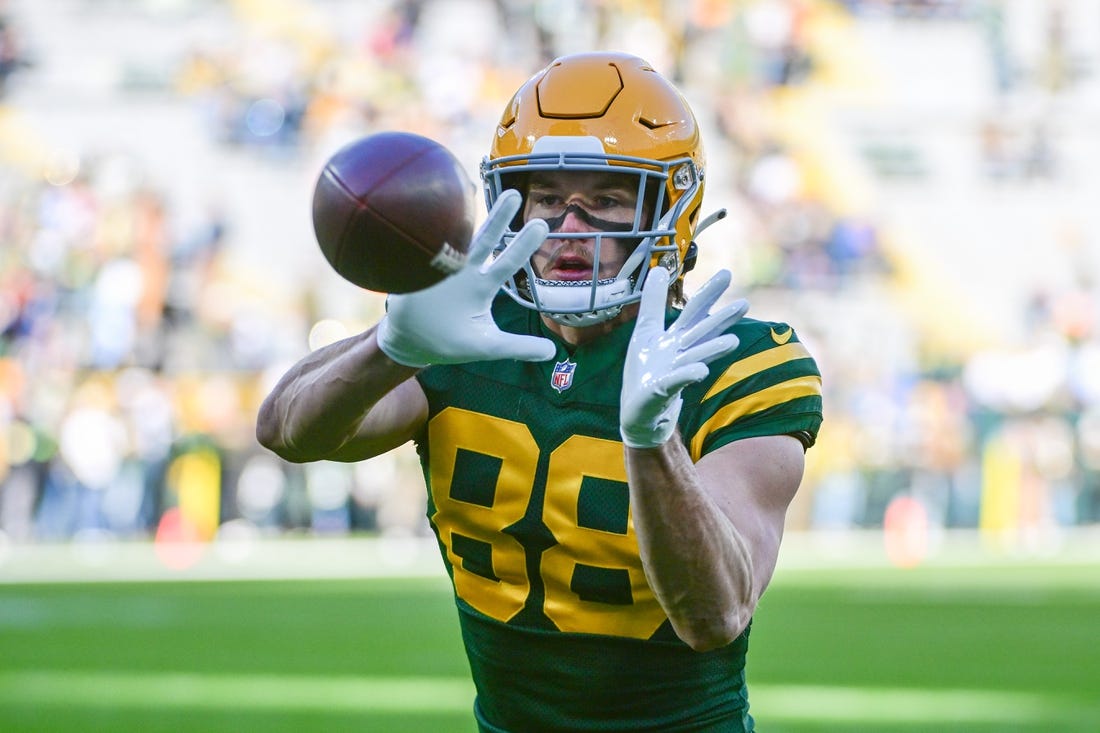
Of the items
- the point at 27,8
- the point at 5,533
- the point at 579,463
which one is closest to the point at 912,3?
the point at 27,8

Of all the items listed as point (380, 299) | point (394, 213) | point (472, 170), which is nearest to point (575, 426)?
point (394, 213)

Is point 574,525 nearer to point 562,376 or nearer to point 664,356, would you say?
point 562,376

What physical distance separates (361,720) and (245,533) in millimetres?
8191

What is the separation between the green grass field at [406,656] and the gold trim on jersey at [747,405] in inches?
118

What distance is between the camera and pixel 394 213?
2242 millimetres

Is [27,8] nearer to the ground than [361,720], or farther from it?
nearer to the ground

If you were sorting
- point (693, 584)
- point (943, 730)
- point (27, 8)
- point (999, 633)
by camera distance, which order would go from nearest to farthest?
point (693, 584), point (943, 730), point (999, 633), point (27, 8)

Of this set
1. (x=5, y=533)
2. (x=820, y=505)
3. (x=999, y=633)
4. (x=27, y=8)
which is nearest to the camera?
(x=999, y=633)

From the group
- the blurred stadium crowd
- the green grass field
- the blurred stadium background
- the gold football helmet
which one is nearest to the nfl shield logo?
the gold football helmet

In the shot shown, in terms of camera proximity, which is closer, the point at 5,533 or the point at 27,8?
the point at 5,533

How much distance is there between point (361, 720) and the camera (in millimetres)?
5547

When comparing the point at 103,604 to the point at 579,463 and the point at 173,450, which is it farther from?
the point at 579,463

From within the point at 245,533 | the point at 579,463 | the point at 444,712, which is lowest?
the point at 245,533

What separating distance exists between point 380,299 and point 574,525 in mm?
11629
